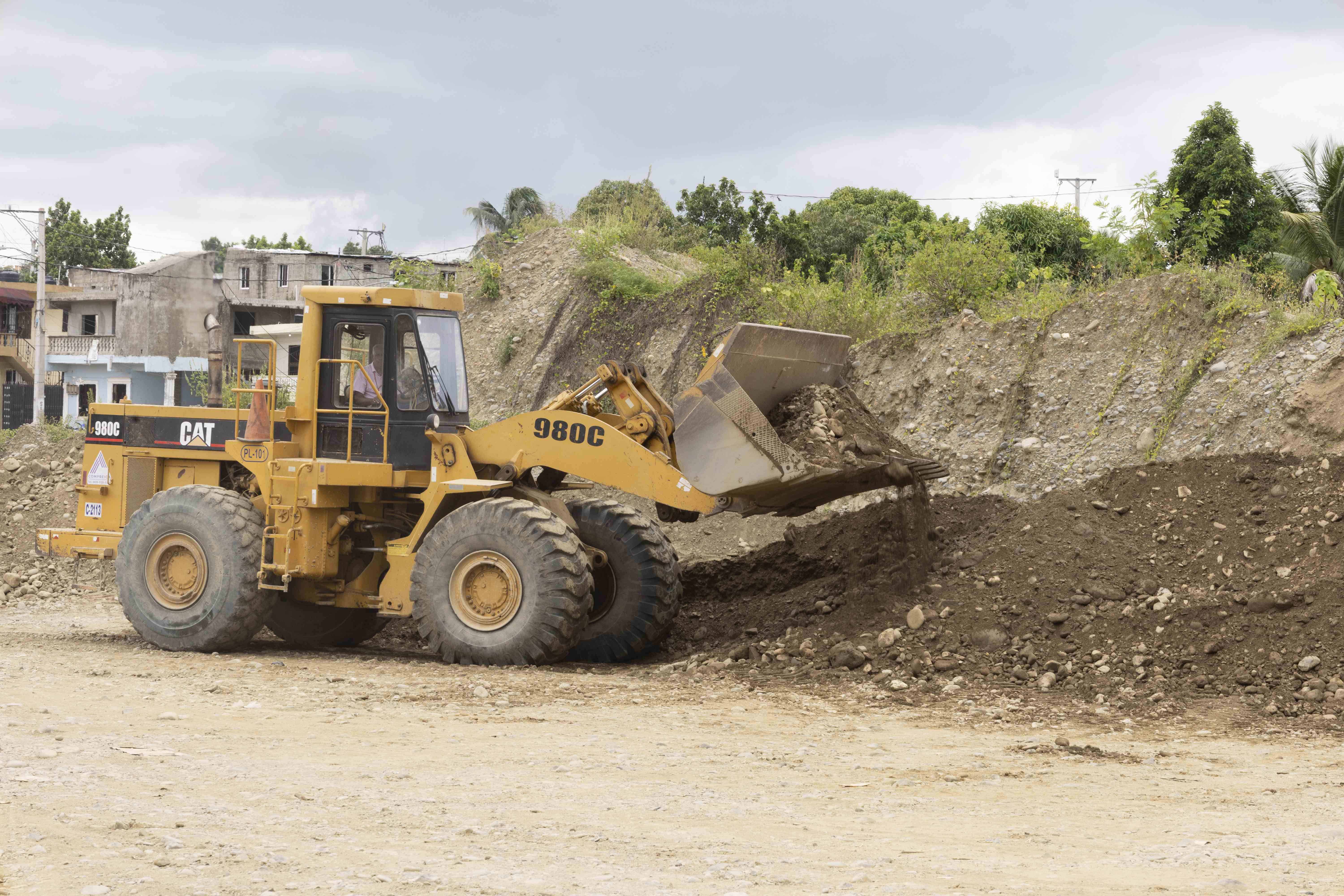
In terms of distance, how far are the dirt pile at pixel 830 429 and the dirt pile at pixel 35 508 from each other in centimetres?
1069

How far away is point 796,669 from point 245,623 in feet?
15.9

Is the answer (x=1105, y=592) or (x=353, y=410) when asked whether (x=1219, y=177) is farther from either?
(x=353, y=410)

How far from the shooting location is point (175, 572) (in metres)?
11.8

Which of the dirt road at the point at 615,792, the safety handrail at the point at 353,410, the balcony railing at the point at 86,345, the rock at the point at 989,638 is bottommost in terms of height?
the dirt road at the point at 615,792

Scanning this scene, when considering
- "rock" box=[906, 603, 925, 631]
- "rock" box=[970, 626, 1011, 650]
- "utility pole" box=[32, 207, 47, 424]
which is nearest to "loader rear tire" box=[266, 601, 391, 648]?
"rock" box=[906, 603, 925, 631]

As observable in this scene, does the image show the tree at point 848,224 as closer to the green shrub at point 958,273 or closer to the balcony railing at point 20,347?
the green shrub at point 958,273

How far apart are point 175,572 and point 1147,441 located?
981 centimetres

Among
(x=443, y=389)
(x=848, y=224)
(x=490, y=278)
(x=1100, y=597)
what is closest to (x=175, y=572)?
(x=443, y=389)

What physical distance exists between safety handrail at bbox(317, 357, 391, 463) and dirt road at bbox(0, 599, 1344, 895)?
2146mm

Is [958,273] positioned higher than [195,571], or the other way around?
[958,273]

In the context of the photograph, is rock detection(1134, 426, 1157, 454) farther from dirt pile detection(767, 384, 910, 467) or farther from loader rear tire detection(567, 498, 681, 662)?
loader rear tire detection(567, 498, 681, 662)

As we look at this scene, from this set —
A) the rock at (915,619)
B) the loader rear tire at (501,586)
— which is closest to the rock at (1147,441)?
the rock at (915,619)

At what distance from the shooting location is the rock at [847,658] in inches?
406

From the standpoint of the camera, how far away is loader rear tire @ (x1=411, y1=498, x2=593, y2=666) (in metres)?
10.3
